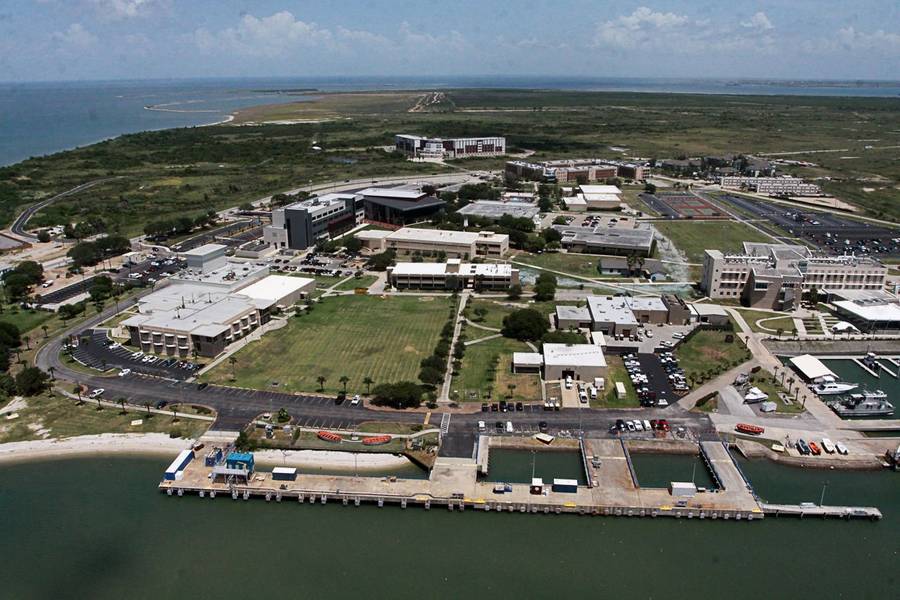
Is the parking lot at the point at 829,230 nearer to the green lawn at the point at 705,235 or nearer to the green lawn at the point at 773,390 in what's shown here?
the green lawn at the point at 705,235

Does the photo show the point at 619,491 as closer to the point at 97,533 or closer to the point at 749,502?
the point at 749,502

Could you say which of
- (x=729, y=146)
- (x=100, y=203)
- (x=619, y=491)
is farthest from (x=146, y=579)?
(x=729, y=146)

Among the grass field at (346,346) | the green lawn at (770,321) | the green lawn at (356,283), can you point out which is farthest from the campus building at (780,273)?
the green lawn at (356,283)

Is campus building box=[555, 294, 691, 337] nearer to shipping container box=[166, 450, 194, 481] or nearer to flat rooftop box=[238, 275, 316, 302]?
flat rooftop box=[238, 275, 316, 302]

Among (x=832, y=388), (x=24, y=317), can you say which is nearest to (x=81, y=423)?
(x=24, y=317)

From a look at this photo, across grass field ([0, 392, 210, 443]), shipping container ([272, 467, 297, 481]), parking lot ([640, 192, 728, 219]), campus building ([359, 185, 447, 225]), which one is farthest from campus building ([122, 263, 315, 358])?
parking lot ([640, 192, 728, 219])

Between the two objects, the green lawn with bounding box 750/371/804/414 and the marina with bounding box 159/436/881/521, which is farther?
the green lawn with bounding box 750/371/804/414

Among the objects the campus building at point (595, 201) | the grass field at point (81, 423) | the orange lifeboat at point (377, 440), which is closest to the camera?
the orange lifeboat at point (377, 440)
